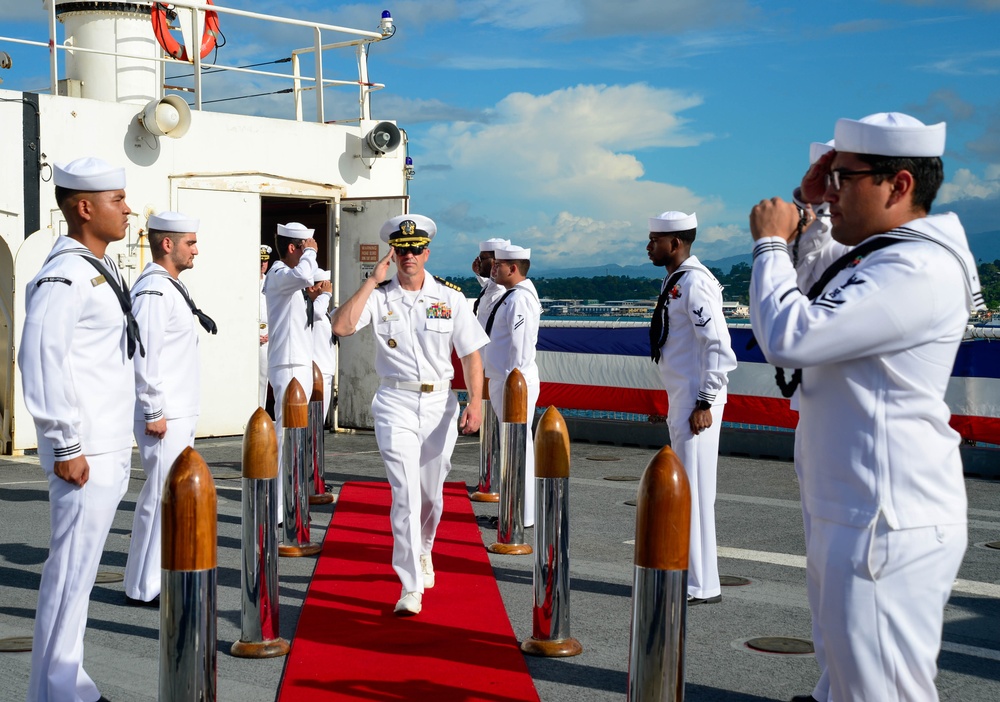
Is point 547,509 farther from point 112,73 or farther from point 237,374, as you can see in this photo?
point 112,73

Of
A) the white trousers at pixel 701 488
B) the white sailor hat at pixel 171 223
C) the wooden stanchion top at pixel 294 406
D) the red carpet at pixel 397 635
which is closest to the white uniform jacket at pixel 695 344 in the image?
the white trousers at pixel 701 488

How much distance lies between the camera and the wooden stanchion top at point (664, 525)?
12.4 feet

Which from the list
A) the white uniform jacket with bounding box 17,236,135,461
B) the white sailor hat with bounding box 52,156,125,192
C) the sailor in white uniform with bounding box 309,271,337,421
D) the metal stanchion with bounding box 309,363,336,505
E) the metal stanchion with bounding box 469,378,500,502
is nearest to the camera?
the white uniform jacket with bounding box 17,236,135,461

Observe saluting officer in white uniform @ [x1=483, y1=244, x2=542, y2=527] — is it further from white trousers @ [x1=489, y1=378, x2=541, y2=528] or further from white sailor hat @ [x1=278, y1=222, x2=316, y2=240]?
white sailor hat @ [x1=278, y1=222, x2=316, y2=240]

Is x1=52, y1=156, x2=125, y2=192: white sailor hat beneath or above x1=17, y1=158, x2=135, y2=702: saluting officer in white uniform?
above

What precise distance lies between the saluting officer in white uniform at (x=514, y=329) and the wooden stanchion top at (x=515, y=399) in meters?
1.04

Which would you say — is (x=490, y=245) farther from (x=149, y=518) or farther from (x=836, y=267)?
(x=836, y=267)

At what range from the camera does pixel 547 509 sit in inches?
237

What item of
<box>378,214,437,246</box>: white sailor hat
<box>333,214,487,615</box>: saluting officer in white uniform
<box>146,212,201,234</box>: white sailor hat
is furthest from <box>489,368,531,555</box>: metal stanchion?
<box>146,212,201,234</box>: white sailor hat

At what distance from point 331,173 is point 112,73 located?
11.0ft

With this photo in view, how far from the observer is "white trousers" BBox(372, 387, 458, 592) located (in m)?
6.63

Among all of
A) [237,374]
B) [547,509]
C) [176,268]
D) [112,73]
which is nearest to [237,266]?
[237,374]

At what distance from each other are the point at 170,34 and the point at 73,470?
1221 centimetres

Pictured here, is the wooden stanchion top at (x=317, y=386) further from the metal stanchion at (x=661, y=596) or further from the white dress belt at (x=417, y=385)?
the metal stanchion at (x=661, y=596)
